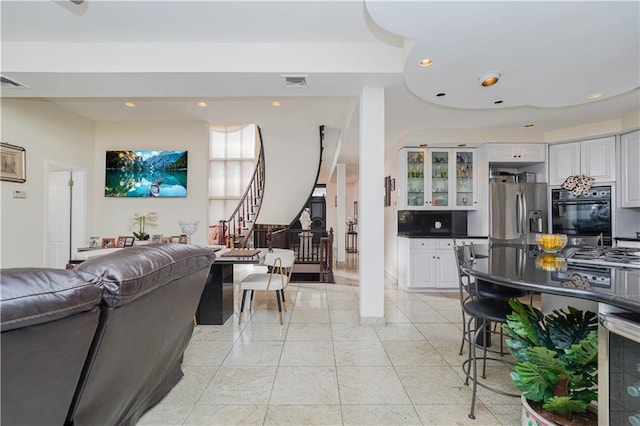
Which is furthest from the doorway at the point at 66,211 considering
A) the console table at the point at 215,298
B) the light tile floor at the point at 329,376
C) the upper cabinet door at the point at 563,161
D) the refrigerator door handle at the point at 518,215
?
the upper cabinet door at the point at 563,161

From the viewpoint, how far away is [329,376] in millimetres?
2205

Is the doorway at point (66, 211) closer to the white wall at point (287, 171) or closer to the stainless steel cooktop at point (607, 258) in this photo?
the white wall at point (287, 171)

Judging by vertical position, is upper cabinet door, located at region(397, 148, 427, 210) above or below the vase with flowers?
above

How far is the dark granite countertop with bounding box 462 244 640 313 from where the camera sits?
1.14m

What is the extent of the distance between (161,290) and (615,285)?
2097 mm

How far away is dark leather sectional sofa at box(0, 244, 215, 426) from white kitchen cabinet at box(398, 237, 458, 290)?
3.88 m

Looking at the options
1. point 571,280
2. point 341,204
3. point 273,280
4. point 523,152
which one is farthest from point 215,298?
point 523,152

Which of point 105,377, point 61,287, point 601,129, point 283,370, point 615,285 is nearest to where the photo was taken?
point 61,287

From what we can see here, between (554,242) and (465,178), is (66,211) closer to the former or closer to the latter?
(554,242)

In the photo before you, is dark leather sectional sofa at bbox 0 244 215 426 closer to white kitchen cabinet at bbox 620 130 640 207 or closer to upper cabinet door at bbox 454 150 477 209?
upper cabinet door at bbox 454 150 477 209

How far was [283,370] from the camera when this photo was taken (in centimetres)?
229

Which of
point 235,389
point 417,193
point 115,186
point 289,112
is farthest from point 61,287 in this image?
point 115,186

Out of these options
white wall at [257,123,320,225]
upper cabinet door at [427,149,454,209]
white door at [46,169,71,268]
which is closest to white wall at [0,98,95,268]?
white door at [46,169,71,268]

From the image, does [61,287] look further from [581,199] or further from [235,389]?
[581,199]
